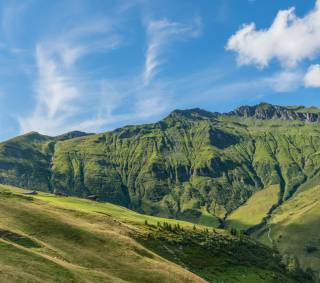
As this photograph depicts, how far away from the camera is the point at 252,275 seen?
14850cm

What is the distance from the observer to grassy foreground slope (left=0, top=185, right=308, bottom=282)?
68438mm

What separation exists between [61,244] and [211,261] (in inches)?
2933

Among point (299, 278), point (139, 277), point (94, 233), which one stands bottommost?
point (299, 278)

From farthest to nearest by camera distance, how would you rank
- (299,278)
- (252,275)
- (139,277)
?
(299,278)
(252,275)
(139,277)

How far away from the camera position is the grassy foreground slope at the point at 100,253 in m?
68.4

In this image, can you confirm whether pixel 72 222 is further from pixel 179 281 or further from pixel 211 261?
pixel 211 261

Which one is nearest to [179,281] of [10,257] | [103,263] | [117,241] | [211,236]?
[103,263]

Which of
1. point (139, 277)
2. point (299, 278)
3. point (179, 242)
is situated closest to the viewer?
point (139, 277)

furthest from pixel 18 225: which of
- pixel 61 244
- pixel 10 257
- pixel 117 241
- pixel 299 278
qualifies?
pixel 299 278

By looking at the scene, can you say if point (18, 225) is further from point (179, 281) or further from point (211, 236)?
point (211, 236)

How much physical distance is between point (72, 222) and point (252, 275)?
70413 mm

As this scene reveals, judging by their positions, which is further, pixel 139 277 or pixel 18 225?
pixel 18 225

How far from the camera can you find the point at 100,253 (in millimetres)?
94438

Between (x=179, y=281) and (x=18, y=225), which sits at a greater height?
(x=18, y=225)
